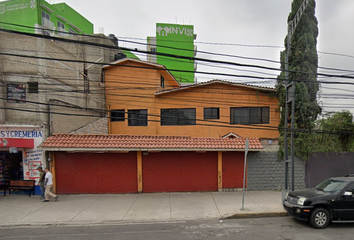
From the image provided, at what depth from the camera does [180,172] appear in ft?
36.6

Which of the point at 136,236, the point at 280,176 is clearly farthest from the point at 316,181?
the point at 136,236

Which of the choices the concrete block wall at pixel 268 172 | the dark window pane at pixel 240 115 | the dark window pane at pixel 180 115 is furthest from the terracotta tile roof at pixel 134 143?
the dark window pane at pixel 180 115

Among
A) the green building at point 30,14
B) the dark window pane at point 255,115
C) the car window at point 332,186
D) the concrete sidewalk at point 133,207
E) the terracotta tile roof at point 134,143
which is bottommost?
the concrete sidewalk at point 133,207

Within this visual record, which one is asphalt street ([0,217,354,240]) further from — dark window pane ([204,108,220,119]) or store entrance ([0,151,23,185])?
dark window pane ([204,108,220,119])

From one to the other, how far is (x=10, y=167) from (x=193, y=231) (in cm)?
1053

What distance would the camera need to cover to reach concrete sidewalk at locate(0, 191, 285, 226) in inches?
305

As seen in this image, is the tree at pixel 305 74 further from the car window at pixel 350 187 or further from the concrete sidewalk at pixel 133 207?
the car window at pixel 350 187

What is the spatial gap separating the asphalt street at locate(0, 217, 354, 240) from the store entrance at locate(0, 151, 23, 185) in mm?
5539

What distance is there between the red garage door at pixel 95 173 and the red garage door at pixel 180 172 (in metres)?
0.83

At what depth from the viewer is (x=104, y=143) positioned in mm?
10859

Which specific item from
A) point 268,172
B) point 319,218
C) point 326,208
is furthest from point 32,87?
point 326,208

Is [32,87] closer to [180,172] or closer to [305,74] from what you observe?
[180,172]

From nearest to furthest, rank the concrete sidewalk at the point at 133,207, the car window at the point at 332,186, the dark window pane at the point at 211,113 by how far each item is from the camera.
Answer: the car window at the point at 332,186 < the concrete sidewalk at the point at 133,207 < the dark window pane at the point at 211,113

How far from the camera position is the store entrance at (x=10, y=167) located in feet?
37.5
